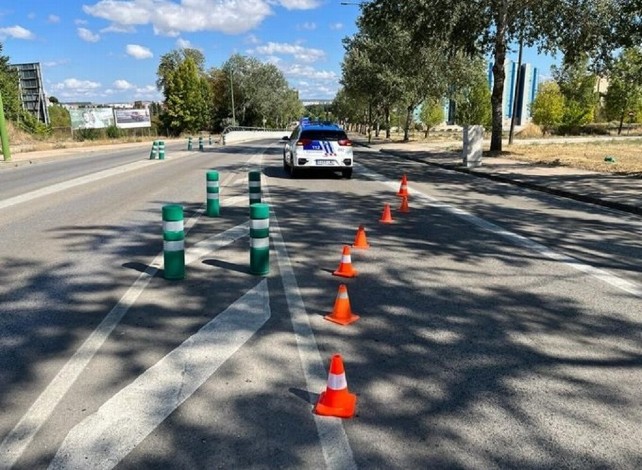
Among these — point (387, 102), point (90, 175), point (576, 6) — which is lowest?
point (90, 175)

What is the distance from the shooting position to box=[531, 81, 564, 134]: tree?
6012 cm

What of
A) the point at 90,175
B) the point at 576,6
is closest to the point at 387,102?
the point at 576,6

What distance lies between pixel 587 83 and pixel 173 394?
65.1 meters

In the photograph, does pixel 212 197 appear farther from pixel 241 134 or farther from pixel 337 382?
pixel 241 134

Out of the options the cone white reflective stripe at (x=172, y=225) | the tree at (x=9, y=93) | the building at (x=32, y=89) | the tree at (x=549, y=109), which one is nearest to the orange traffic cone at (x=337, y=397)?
the cone white reflective stripe at (x=172, y=225)

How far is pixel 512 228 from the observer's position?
8445 millimetres

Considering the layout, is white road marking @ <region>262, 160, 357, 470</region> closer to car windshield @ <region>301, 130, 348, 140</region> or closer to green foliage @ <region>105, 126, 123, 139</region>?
car windshield @ <region>301, 130, 348, 140</region>

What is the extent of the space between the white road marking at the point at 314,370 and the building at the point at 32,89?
51.4m

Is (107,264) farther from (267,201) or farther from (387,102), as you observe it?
(387,102)

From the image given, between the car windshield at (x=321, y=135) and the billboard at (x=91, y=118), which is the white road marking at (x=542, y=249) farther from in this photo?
the billboard at (x=91, y=118)

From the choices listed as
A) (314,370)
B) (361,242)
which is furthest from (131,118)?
(314,370)

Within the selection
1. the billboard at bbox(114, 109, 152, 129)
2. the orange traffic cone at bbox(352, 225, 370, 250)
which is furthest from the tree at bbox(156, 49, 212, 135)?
the orange traffic cone at bbox(352, 225, 370, 250)

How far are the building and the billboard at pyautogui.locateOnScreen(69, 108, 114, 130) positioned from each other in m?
3.67

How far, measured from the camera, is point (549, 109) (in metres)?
60.3
